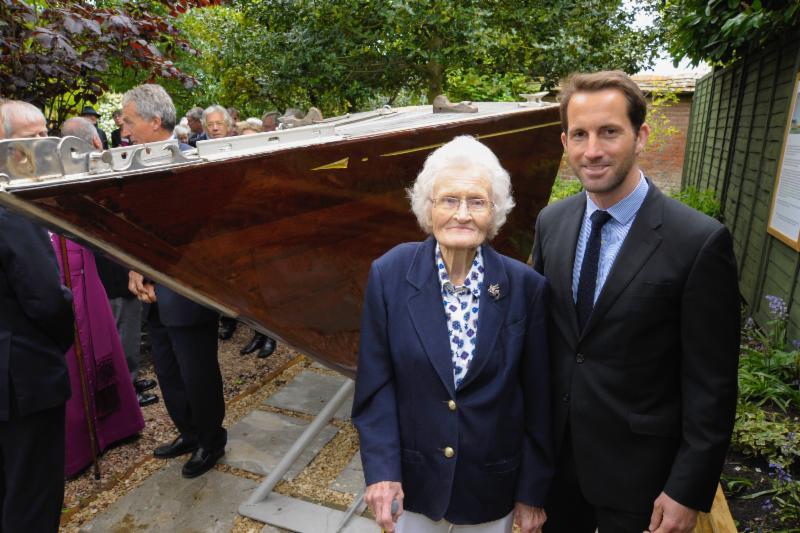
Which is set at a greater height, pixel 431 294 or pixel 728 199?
pixel 431 294

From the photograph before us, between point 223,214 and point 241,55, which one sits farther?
point 241,55

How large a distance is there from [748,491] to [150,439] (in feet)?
11.6

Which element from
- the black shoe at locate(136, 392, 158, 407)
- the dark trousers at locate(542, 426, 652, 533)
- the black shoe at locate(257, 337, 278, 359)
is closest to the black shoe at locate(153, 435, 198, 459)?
the black shoe at locate(136, 392, 158, 407)

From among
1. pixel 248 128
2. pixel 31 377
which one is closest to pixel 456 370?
pixel 31 377

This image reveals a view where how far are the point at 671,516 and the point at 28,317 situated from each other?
94.0 inches

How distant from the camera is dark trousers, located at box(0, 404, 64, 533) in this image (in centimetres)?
225

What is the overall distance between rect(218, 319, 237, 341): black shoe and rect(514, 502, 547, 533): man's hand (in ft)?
14.2

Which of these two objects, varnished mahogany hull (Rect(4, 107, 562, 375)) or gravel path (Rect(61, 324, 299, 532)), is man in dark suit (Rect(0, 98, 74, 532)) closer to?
varnished mahogany hull (Rect(4, 107, 562, 375))

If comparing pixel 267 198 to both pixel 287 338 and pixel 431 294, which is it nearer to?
pixel 287 338

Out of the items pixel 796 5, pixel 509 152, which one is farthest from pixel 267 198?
pixel 796 5

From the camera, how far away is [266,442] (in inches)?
143

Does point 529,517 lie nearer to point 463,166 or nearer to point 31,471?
point 463,166

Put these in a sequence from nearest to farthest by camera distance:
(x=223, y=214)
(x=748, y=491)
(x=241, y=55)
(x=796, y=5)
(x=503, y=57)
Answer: (x=223, y=214) < (x=748, y=491) < (x=796, y=5) < (x=503, y=57) < (x=241, y=55)

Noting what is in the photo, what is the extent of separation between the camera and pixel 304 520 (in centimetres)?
290
